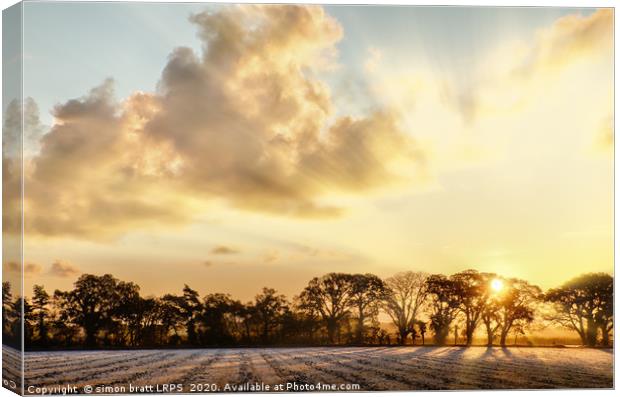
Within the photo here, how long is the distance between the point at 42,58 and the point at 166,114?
2451 millimetres

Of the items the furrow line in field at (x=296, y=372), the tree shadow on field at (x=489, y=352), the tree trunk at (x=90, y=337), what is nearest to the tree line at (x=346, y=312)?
the tree trunk at (x=90, y=337)

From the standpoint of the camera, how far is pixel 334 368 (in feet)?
53.4

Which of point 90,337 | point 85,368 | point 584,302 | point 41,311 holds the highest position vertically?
point 41,311

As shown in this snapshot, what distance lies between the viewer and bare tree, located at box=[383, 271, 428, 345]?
1688 cm

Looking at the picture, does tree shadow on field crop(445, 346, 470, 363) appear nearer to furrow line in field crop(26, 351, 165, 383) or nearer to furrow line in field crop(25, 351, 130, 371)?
furrow line in field crop(26, 351, 165, 383)

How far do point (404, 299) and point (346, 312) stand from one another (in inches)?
51.0

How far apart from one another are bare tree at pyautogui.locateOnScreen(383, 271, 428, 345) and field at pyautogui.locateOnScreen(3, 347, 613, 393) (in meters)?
0.52

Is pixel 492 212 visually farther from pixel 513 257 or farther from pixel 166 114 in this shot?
pixel 166 114

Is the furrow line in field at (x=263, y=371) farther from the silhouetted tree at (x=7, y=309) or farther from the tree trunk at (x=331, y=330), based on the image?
the silhouetted tree at (x=7, y=309)

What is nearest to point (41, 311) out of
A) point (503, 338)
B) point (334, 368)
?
point (334, 368)

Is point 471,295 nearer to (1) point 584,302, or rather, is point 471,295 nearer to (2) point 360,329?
(1) point 584,302

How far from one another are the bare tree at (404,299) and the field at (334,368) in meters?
0.52

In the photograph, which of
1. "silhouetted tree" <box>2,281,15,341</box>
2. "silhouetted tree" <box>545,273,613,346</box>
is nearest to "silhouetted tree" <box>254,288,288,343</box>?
"silhouetted tree" <box>2,281,15,341</box>

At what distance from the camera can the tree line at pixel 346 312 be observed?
16594mm
